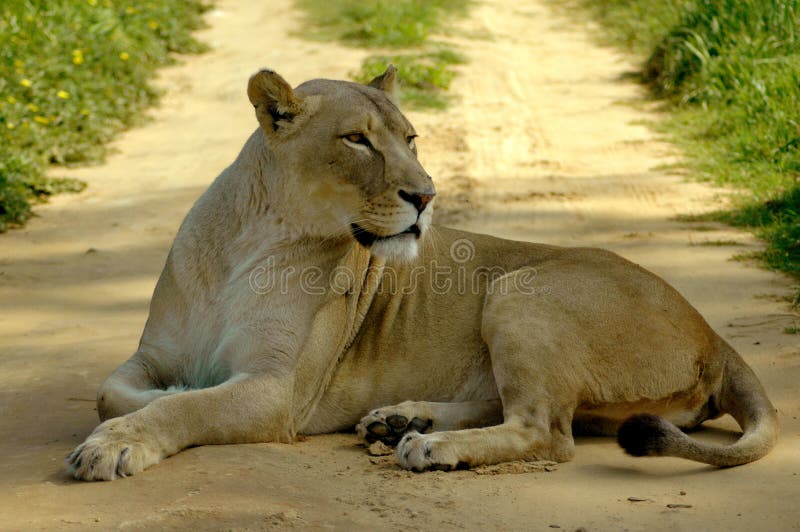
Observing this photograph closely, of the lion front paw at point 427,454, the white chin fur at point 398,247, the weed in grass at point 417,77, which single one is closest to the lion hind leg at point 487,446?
the lion front paw at point 427,454

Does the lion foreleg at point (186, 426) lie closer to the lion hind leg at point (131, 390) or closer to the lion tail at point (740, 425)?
the lion hind leg at point (131, 390)

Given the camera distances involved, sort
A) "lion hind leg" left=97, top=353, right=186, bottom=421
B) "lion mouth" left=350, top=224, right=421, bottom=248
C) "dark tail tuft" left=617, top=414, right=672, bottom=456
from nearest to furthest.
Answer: "dark tail tuft" left=617, top=414, right=672, bottom=456 → "lion hind leg" left=97, top=353, right=186, bottom=421 → "lion mouth" left=350, top=224, right=421, bottom=248

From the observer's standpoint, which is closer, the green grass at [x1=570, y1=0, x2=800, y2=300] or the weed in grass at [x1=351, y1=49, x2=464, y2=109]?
the green grass at [x1=570, y1=0, x2=800, y2=300]

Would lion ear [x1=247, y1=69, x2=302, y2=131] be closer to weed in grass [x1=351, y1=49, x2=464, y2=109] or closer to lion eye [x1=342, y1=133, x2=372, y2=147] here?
lion eye [x1=342, y1=133, x2=372, y2=147]

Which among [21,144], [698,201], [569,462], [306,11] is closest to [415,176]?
[569,462]

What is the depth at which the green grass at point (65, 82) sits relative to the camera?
10.2 m

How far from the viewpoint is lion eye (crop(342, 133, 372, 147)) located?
4836 mm

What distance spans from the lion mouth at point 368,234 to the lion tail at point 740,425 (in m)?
1.21

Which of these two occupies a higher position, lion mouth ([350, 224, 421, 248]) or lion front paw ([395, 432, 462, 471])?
lion mouth ([350, 224, 421, 248])

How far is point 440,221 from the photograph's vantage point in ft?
29.4

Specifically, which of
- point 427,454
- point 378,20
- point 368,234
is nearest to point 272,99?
point 368,234

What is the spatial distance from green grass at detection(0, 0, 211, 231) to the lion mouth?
5320 millimetres

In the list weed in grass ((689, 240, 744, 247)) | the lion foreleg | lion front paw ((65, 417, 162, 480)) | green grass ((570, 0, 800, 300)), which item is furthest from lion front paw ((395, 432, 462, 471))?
weed in grass ((689, 240, 744, 247))

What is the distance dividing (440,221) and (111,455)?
524cm
